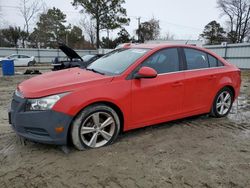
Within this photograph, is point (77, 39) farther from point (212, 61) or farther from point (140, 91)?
point (140, 91)

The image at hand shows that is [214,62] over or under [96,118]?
over

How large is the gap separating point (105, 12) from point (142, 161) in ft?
116

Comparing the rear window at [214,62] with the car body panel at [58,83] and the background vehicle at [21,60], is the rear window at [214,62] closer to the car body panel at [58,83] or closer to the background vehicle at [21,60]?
the car body panel at [58,83]

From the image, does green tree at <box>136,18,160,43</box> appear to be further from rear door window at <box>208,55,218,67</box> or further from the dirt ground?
the dirt ground

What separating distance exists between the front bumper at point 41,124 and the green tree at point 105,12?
34.2m

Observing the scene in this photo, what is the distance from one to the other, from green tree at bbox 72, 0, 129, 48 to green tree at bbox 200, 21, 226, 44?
81.2ft

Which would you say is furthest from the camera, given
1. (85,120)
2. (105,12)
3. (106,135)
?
(105,12)

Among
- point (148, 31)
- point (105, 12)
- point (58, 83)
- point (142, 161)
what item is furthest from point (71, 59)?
point (148, 31)

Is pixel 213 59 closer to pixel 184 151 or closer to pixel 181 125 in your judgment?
pixel 181 125

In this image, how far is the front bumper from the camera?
3.21 m

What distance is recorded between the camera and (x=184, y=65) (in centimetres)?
447

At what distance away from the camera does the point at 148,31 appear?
161ft

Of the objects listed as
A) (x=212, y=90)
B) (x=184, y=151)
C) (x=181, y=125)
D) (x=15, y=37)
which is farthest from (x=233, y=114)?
(x=15, y=37)

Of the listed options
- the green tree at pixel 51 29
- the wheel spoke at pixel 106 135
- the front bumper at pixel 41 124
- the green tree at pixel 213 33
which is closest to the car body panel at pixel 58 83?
the front bumper at pixel 41 124
